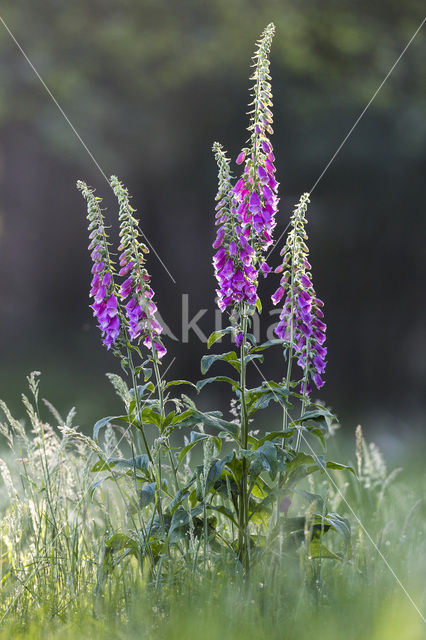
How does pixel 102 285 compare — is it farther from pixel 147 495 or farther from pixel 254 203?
pixel 147 495

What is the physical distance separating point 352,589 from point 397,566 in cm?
34

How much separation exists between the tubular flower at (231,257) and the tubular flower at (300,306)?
150 mm

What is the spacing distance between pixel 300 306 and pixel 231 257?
0.33 metres

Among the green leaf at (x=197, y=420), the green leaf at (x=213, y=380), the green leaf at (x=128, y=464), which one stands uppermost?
the green leaf at (x=213, y=380)

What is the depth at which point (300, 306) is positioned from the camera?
2.45m

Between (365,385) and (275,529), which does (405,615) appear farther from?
(365,385)

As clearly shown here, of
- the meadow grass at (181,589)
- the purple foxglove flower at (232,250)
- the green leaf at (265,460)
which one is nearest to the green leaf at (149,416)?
the meadow grass at (181,589)

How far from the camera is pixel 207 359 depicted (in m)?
2.26

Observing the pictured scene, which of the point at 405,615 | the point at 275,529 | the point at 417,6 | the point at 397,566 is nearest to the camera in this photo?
the point at 405,615

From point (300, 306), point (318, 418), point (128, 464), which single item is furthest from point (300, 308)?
point (128, 464)

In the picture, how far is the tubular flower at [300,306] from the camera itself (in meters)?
2.45

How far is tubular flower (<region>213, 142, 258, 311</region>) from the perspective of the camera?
233cm

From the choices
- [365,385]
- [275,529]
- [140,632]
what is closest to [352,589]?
[275,529]

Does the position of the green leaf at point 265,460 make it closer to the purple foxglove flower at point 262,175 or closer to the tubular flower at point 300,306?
the tubular flower at point 300,306
